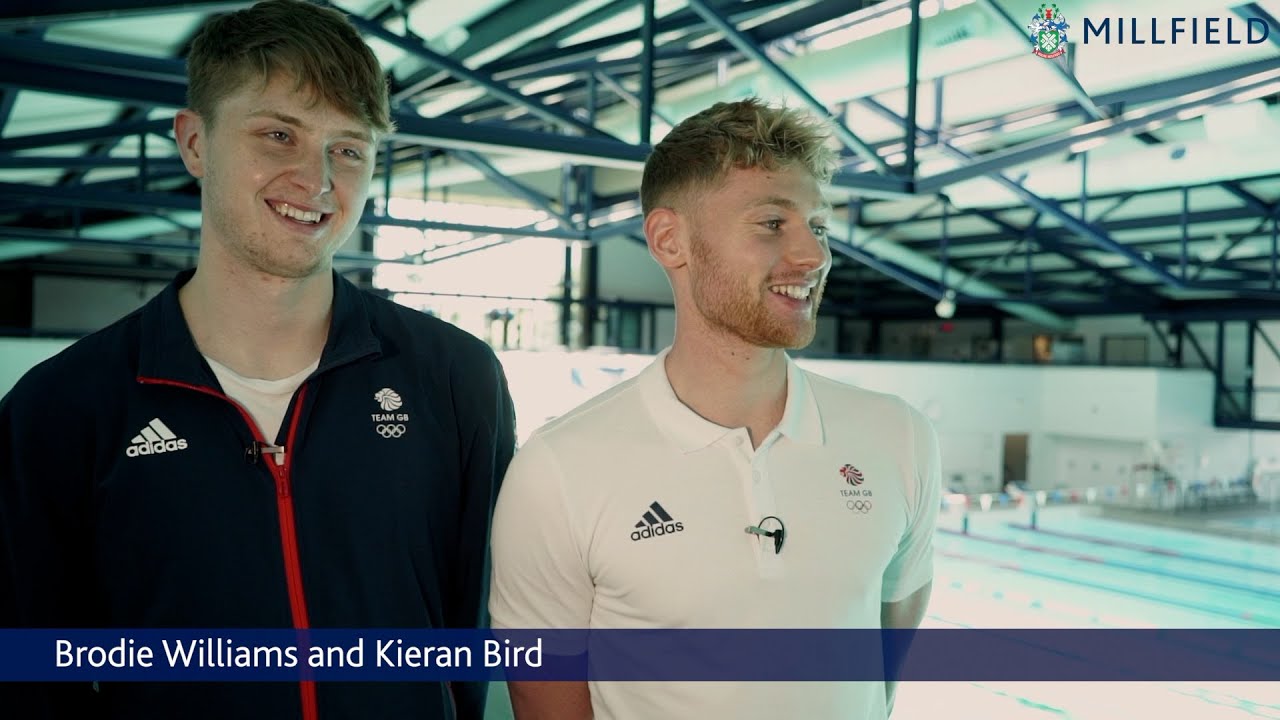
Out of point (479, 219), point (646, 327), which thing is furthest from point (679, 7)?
point (646, 327)

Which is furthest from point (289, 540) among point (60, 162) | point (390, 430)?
point (60, 162)

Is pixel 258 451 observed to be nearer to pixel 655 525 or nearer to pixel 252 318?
pixel 252 318

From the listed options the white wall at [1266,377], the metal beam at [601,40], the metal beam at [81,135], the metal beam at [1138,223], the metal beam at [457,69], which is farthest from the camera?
the white wall at [1266,377]

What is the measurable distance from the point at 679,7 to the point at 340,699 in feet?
30.7

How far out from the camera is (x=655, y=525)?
2150 mm

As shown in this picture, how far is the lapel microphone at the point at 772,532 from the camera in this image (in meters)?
2.15

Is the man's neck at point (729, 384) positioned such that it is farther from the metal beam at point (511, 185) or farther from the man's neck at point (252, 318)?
the metal beam at point (511, 185)

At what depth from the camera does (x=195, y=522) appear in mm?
1972

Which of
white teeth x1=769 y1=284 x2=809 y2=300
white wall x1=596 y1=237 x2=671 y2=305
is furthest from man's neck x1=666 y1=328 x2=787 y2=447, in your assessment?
white wall x1=596 y1=237 x2=671 y2=305

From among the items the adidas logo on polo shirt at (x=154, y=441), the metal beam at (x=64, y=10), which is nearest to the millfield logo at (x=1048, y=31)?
the metal beam at (x=64, y=10)

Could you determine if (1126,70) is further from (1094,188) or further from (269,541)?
(269,541)

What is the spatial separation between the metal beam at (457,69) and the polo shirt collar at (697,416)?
5.66 meters

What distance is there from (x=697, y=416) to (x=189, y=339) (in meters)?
1.07

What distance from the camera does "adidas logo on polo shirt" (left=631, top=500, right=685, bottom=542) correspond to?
2141 millimetres
